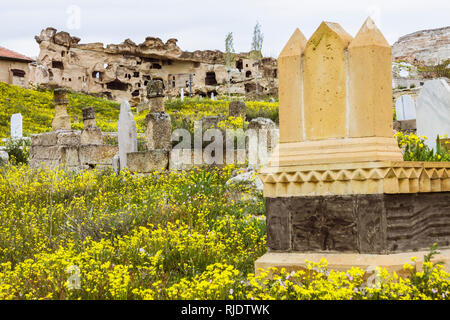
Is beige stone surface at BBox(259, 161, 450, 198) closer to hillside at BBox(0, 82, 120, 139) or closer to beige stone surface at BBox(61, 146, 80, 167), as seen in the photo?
beige stone surface at BBox(61, 146, 80, 167)

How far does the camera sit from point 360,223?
128 inches

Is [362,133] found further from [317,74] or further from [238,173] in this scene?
[238,173]

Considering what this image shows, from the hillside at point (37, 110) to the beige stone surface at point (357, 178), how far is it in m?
17.6

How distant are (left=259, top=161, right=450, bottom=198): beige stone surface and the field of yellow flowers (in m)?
0.55

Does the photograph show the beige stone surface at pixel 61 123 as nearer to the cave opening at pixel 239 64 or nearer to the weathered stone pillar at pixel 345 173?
the weathered stone pillar at pixel 345 173

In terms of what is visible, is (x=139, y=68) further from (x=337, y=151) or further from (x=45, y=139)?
(x=337, y=151)

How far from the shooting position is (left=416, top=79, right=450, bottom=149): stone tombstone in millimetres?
7965

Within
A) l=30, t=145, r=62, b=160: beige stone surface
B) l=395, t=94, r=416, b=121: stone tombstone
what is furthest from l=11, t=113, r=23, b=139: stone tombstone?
l=395, t=94, r=416, b=121: stone tombstone

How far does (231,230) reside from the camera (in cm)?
511

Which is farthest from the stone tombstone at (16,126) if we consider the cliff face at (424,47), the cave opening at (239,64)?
the cliff face at (424,47)

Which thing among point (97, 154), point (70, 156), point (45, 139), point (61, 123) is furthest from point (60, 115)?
point (97, 154)

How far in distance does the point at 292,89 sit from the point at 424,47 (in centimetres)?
6928

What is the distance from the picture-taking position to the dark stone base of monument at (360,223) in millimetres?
3225
